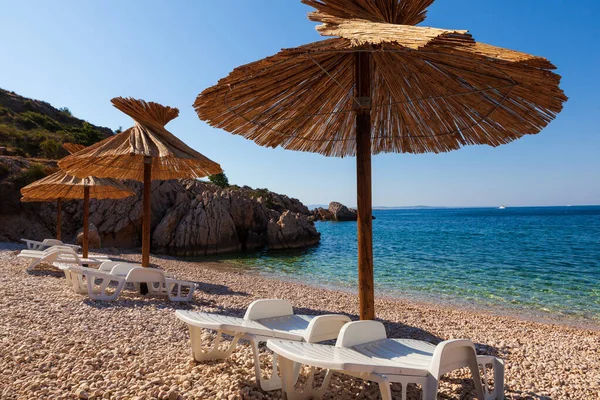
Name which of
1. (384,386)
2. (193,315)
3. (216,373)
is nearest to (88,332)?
(193,315)

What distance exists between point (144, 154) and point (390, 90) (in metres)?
4.16

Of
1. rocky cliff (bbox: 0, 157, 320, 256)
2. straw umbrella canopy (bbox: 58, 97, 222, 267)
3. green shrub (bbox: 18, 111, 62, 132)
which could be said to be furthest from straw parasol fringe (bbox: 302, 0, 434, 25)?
green shrub (bbox: 18, 111, 62, 132)

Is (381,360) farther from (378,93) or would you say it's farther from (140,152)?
(140,152)

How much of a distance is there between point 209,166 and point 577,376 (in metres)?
6.48

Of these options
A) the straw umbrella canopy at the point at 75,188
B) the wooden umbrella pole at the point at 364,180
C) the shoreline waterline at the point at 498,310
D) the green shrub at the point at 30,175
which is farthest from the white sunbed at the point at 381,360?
the green shrub at the point at 30,175

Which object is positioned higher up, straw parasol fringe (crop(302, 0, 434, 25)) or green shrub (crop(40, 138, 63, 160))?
green shrub (crop(40, 138, 63, 160))

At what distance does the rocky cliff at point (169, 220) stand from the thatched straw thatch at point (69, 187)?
29.4 ft

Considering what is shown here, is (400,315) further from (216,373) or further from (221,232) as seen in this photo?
(221,232)

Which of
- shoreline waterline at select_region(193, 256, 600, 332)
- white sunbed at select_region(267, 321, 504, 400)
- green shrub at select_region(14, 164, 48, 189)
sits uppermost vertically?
green shrub at select_region(14, 164, 48, 189)

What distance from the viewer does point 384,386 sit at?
2.09m

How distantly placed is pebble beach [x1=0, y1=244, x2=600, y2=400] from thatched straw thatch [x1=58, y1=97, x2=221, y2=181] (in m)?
2.35

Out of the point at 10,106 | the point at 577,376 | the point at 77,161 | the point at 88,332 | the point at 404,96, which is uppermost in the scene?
the point at 10,106

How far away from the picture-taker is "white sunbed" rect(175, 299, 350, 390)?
288 cm

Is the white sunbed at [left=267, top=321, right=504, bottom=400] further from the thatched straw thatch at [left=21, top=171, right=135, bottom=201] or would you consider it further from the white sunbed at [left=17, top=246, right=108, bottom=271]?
the thatched straw thatch at [left=21, top=171, right=135, bottom=201]
